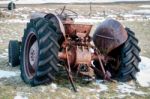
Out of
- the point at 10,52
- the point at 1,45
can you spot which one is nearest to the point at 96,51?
the point at 10,52

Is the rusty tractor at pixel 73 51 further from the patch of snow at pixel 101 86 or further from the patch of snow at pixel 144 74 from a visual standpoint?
the patch of snow at pixel 144 74

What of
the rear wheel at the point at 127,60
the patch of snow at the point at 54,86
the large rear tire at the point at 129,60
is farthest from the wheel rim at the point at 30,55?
the large rear tire at the point at 129,60

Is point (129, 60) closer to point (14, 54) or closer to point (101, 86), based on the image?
point (101, 86)

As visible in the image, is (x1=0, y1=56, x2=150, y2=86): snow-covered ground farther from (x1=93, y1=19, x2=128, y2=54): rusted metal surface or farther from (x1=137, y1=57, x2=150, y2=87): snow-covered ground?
(x1=93, y1=19, x2=128, y2=54): rusted metal surface

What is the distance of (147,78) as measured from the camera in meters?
10.2

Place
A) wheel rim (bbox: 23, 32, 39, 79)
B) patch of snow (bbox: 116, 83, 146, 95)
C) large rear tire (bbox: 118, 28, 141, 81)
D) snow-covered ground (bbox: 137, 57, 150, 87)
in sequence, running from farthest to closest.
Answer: snow-covered ground (bbox: 137, 57, 150, 87) < large rear tire (bbox: 118, 28, 141, 81) < wheel rim (bbox: 23, 32, 39, 79) < patch of snow (bbox: 116, 83, 146, 95)

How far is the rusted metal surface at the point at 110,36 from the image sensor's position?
31.5 ft

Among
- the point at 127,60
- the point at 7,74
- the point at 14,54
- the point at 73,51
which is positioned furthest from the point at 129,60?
the point at 14,54

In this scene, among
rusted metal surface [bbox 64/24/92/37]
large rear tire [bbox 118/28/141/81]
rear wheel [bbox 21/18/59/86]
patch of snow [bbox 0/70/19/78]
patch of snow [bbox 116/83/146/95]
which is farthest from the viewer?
patch of snow [bbox 0/70/19/78]

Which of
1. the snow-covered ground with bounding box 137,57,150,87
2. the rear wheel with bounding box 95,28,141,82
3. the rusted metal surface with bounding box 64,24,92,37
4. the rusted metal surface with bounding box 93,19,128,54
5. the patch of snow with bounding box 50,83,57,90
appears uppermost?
the rusted metal surface with bounding box 64,24,92,37

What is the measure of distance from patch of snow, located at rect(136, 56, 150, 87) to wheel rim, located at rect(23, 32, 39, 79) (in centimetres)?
241

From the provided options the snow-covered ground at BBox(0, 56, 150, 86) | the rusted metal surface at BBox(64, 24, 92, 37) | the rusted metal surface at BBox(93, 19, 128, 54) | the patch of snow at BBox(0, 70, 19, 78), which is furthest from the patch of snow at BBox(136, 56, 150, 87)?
the patch of snow at BBox(0, 70, 19, 78)

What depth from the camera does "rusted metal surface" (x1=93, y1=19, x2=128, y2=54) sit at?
9602 mm

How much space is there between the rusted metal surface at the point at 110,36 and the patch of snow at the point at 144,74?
3.35ft
